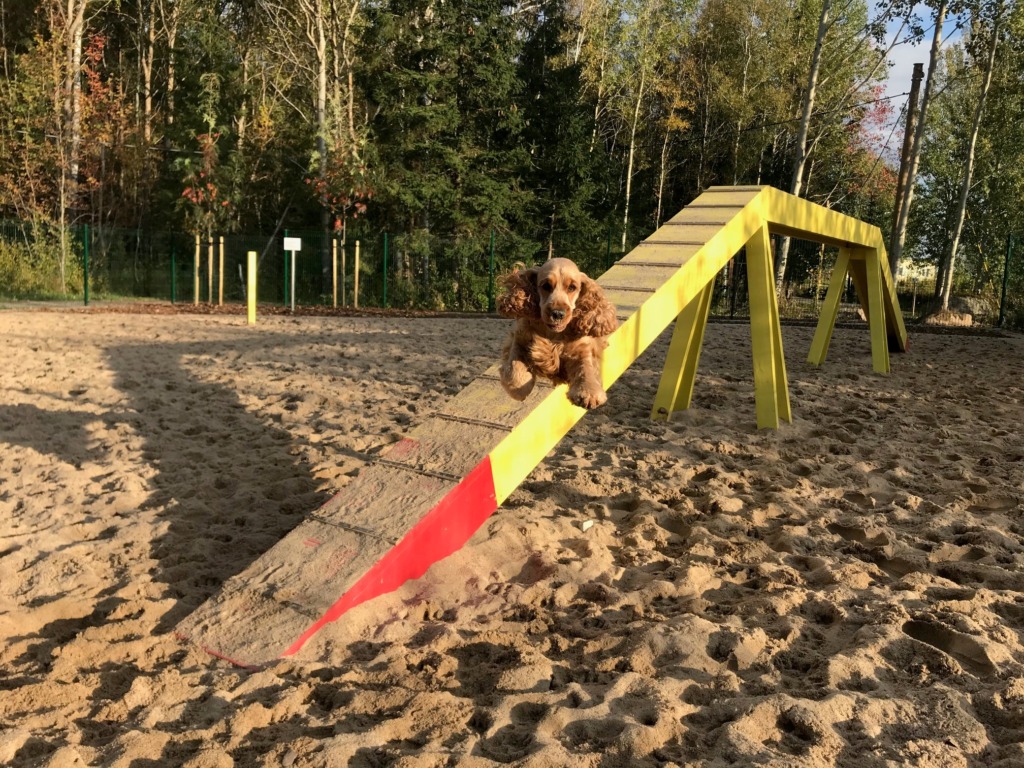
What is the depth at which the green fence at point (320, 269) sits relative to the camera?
20.5 meters

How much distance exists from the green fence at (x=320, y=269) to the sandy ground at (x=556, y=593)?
14609 millimetres

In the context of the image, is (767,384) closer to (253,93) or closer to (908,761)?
(908,761)

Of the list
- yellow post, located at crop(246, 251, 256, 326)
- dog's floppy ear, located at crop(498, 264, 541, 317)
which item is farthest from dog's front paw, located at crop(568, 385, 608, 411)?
yellow post, located at crop(246, 251, 256, 326)

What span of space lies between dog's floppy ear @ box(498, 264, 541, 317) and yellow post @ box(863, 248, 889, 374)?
24.0ft

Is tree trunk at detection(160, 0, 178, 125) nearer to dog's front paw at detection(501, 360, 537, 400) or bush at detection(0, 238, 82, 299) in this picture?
bush at detection(0, 238, 82, 299)

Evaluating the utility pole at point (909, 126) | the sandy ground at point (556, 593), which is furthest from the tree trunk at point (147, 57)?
the utility pole at point (909, 126)

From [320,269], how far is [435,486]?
20.5 meters

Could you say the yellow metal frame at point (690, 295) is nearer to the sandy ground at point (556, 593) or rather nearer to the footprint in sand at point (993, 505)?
the sandy ground at point (556, 593)

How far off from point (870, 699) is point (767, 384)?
4.08 m

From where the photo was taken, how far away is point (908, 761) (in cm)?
219

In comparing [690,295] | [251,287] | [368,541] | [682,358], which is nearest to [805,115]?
[251,287]

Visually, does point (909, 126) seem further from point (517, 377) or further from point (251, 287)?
point (517, 377)

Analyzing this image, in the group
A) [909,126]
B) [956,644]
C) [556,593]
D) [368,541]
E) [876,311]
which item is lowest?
[556,593]

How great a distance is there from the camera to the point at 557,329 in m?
3.37
